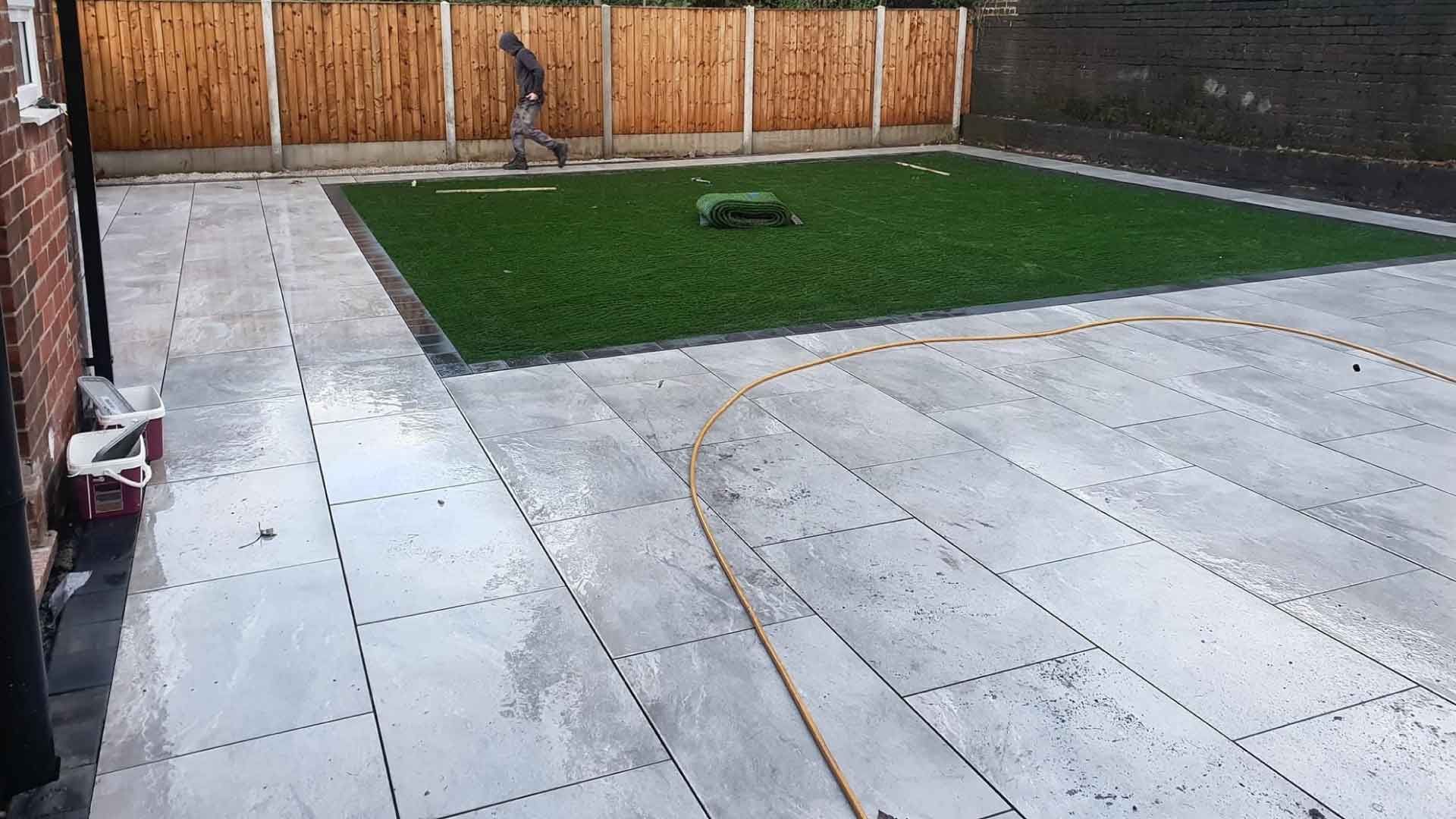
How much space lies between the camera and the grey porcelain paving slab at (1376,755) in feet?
7.23

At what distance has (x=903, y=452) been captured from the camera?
4.00 metres

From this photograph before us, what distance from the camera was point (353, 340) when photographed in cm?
524

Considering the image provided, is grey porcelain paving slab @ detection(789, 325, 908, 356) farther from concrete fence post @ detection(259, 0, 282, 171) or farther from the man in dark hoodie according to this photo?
concrete fence post @ detection(259, 0, 282, 171)

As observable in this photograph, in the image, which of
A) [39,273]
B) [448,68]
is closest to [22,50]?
[39,273]

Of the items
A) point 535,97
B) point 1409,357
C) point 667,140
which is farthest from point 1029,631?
point 667,140

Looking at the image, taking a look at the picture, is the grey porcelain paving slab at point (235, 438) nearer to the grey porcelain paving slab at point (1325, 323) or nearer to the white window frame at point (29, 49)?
the white window frame at point (29, 49)

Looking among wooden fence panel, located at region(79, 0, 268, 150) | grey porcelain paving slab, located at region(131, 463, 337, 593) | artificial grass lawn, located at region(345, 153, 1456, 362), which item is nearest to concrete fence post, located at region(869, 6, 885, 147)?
artificial grass lawn, located at region(345, 153, 1456, 362)

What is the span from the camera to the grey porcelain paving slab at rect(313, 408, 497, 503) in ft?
11.9

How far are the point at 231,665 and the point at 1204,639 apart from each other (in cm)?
234

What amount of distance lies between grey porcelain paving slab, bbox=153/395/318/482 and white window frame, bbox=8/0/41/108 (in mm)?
1181

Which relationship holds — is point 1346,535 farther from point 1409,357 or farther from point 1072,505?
point 1409,357

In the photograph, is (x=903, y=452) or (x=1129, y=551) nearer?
(x=1129, y=551)

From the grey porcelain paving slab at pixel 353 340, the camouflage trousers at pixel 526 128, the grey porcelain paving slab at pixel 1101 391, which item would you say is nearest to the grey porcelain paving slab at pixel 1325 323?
the grey porcelain paving slab at pixel 1101 391

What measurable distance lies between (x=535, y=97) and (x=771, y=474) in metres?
8.41
